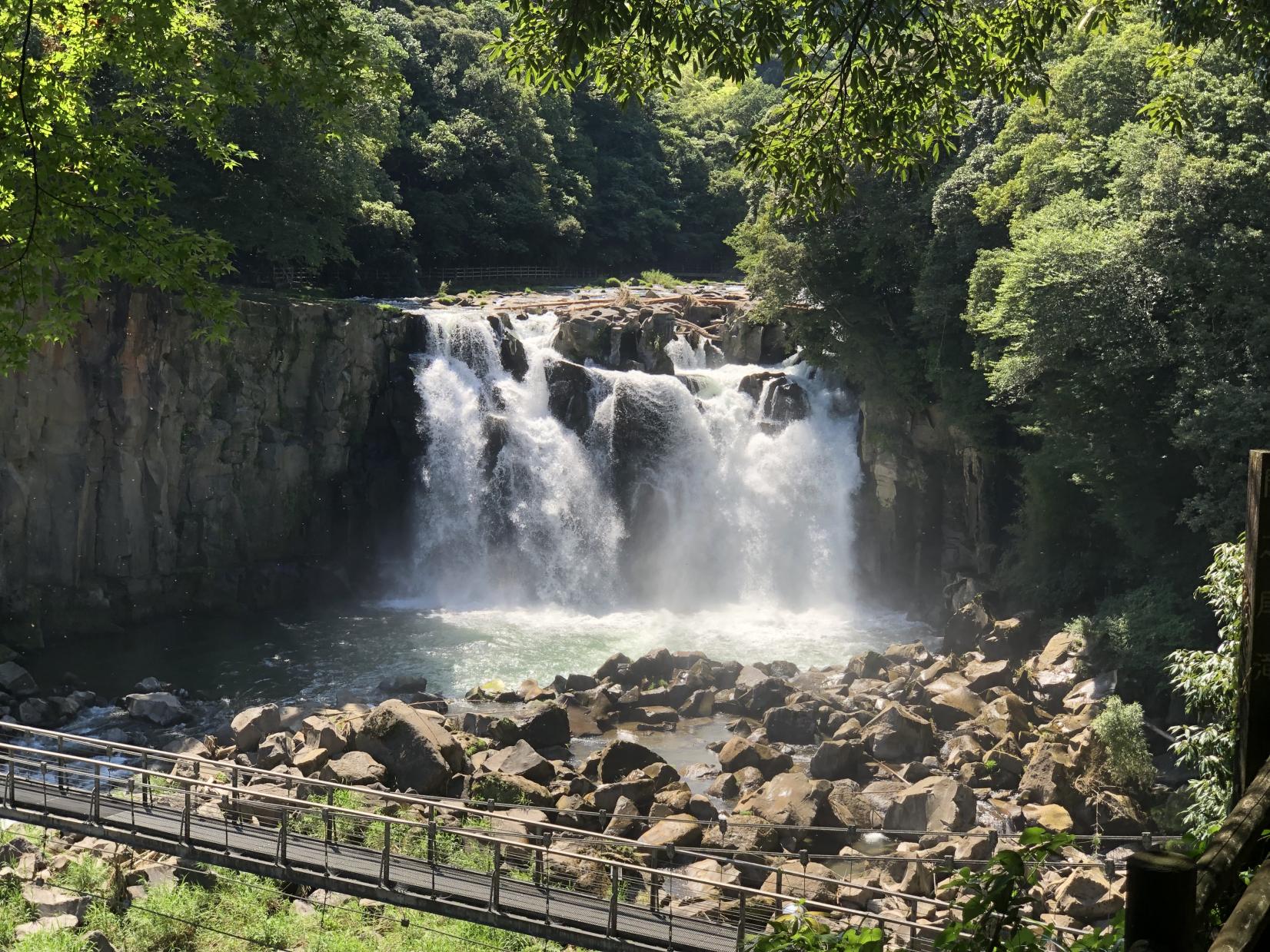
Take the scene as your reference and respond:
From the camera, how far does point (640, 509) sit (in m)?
28.8

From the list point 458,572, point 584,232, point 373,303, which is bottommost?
point 458,572

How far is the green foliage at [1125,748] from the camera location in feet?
51.7

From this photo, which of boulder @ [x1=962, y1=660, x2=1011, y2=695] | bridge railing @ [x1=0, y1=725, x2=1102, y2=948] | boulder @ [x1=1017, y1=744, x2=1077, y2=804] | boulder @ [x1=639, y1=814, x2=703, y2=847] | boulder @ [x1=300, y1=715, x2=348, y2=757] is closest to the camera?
bridge railing @ [x1=0, y1=725, x2=1102, y2=948]

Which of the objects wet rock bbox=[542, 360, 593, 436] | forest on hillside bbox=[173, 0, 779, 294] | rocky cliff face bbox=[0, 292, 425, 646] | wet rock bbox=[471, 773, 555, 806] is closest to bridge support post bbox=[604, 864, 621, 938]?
wet rock bbox=[471, 773, 555, 806]

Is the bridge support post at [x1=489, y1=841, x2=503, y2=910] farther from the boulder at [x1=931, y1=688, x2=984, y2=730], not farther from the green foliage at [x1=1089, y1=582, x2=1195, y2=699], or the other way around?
the green foliage at [x1=1089, y1=582, x2=1195, y2=699]

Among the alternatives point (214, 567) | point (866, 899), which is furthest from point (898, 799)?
point (214, 567)

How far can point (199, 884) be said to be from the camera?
12633mm

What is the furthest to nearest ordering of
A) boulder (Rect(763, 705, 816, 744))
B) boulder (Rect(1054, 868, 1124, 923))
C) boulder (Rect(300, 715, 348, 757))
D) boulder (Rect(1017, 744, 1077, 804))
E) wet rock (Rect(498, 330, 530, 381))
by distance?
wet rock (Rect(498, 330, 530, 381)) < boulder (Rect(763, 705, 816, 744)) < boulder (Rect(300, 715, 348, 757)) < boulder (Rect(1017, 744, 1077, 804)) < boulder (Rect(1054, 868, 1124, 923))

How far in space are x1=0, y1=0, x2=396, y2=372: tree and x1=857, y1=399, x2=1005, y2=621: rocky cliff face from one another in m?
19.7

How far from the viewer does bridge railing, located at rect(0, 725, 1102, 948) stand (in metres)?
10.5

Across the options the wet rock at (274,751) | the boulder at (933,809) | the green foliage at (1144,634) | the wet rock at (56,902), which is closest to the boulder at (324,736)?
the wet rock at (274,751)

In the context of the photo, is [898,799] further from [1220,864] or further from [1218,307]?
[1220,864]

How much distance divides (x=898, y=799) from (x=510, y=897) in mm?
6689

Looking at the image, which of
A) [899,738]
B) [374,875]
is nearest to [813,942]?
[374,875]
